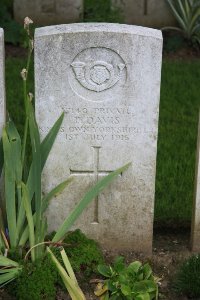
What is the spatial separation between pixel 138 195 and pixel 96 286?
610 mm

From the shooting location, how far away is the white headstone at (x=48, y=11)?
824 cm

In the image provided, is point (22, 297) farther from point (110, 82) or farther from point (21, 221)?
point (110, 82)

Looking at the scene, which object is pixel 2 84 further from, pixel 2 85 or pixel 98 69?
pixel 98 69

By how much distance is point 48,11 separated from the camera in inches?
327

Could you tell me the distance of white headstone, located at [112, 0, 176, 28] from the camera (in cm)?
837

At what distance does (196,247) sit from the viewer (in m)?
4.82

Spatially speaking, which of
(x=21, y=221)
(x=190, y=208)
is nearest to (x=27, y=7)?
(x=190, y=208)

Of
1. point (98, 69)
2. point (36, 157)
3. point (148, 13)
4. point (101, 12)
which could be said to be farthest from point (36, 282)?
point (148, 13)

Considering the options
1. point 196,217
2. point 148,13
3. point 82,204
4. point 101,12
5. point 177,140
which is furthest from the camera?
point 148,13

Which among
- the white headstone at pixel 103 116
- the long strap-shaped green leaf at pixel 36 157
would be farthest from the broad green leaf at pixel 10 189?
the white headstone at pixel 103 116

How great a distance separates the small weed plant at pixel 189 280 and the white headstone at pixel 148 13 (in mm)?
4462

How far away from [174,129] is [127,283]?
2397 millimetres

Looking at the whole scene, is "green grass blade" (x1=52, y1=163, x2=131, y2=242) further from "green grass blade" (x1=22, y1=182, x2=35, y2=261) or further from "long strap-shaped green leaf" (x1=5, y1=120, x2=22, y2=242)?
"long strap-shaped green leaf" (x1=5, y1=120, x2=22, y2=242)

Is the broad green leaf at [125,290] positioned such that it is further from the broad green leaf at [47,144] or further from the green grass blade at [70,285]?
the broad green leaf at [47,144]
